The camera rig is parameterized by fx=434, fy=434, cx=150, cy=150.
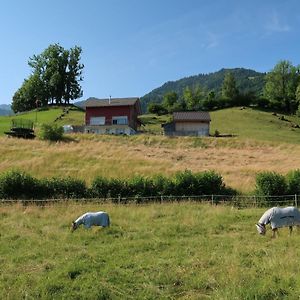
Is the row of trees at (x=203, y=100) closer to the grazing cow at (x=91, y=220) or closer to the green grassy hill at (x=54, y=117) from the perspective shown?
the green grassy hill at (x=54, y=117)

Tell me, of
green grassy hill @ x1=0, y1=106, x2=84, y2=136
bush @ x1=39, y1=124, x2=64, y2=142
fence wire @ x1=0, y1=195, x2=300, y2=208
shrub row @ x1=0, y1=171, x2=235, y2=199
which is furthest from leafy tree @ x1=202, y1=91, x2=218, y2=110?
fence wire @ x1=0, y1=195, x2=300, y2=208

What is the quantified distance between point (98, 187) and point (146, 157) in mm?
17615

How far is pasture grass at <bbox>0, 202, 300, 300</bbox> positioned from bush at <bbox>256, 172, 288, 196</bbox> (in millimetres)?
7264

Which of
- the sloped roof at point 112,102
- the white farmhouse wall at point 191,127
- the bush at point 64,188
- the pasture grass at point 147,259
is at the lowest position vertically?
the pasture grass at point 147,259

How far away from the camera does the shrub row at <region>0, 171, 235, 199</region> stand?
28.7 m

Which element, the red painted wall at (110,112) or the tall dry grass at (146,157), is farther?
the red painted wall at (110,112)

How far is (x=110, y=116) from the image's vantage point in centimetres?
7194

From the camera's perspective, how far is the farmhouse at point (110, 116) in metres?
70.1

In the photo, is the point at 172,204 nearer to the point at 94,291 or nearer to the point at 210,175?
the point at 210,175

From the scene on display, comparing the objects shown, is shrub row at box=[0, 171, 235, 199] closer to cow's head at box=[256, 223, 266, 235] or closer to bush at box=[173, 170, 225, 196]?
bush at box=[173, 170, 225, 196]

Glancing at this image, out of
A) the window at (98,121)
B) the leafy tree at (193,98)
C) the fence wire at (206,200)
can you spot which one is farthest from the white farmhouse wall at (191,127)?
the fence wire at (206,200)

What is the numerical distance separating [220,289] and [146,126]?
2944 inches

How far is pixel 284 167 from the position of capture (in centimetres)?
4019

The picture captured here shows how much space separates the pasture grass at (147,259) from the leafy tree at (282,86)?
93.6m
